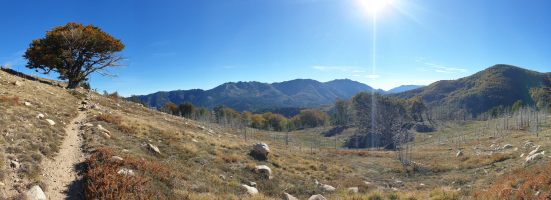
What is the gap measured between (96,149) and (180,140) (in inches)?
476

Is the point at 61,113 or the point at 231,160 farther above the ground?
the point at 61,113

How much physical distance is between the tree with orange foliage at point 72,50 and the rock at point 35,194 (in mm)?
39015

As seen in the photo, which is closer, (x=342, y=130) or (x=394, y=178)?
(x=394, y=178)

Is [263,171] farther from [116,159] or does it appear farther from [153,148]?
[116,159]

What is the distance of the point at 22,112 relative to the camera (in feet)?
73.7

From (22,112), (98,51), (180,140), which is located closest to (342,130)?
(98,51)

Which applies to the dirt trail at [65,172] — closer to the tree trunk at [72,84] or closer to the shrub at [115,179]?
the shrub at [115,179]

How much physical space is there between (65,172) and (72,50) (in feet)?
129

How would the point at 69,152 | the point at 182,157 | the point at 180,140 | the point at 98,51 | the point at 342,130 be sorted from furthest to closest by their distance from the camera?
the point at 342,130 → the point at 98,51 → the point at 180,140 → the point at 182,157 → the point at 69,152

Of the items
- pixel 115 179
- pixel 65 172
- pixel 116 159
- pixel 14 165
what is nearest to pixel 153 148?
pixel 116 159

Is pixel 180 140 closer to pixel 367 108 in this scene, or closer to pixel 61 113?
pixel 61 113

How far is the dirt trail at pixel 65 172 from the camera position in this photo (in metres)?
13.5

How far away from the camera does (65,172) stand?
50.8 ft

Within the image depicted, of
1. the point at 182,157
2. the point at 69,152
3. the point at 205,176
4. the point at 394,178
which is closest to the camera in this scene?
the point at 69,152
